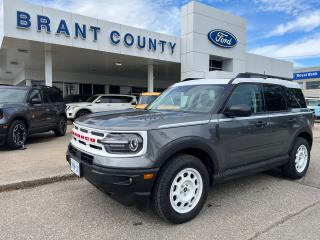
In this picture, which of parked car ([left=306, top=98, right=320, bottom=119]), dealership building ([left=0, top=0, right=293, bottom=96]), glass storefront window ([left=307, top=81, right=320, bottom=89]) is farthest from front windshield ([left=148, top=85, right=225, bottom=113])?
glass storefront window ([left=307, top=81, right=320, bottom=89])

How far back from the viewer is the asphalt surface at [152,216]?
3145 mm

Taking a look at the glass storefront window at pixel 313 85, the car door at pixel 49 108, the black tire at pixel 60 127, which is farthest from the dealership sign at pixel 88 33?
the glass storefront window at pixel 313 85

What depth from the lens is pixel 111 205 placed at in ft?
12.8

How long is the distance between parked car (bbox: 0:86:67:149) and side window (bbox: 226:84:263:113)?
5963mm

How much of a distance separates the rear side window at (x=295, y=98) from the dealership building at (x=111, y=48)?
1162 cm

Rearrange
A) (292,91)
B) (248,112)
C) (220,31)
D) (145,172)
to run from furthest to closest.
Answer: (220,31) → (292,91) → (248,112) → (145,172)

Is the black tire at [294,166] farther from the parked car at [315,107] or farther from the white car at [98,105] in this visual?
the parked car at [315,107]

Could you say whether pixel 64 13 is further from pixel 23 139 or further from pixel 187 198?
pixel 187 198

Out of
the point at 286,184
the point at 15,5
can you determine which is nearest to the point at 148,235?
the point at 286,184

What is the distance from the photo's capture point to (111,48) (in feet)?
50.5

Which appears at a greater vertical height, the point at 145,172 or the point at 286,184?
the point at 145,172

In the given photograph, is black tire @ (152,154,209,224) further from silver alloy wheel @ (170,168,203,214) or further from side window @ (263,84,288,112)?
side window @ (263,84,288,112)

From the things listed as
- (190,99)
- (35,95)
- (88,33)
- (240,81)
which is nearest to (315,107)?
(88,33)

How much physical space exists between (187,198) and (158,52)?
1486 centimetres
